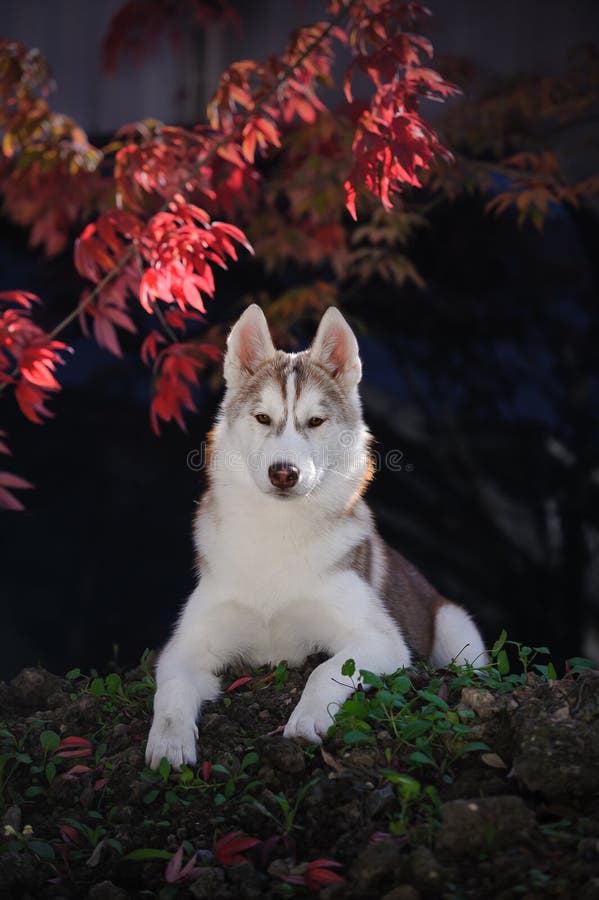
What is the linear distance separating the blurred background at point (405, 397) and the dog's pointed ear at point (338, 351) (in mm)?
3131

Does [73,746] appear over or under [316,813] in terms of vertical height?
under

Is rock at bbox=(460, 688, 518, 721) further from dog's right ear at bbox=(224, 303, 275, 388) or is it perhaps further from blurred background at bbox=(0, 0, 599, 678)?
blurred background at bbox=(0, 0, 599, 678)

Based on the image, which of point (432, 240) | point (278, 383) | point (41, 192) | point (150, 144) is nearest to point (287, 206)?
point (432, 240)

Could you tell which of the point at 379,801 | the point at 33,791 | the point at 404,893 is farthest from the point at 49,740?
the point at 404,893

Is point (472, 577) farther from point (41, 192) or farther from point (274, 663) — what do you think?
point (41, 192)

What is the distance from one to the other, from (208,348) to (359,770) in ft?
8.57

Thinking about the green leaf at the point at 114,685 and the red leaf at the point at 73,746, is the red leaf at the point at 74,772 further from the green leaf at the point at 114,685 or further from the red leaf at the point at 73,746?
the green leaf at the point at 114,685

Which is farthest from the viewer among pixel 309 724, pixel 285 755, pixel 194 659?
pixel 194 659

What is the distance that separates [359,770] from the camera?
331 centimetres

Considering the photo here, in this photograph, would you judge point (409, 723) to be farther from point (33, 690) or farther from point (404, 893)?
point (33, 690)

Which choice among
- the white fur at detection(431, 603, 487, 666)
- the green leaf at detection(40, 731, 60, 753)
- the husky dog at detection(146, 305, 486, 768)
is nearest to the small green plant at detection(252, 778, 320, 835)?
the husky dog at detection(146, 305, 486, 768)

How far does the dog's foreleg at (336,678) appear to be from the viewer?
3.49 meters

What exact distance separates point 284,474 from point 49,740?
153 cm

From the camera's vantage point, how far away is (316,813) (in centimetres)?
317
